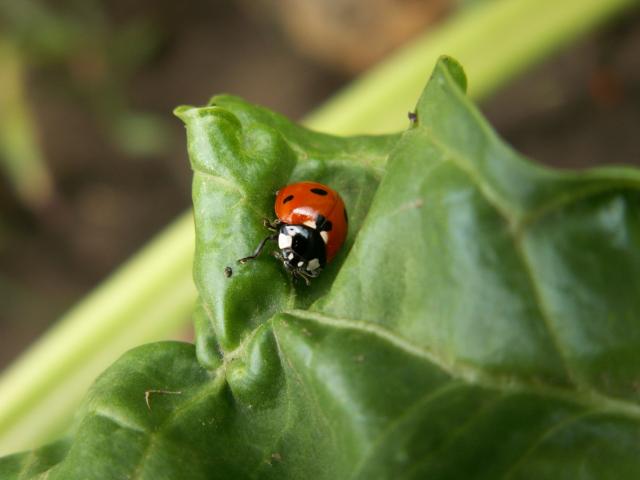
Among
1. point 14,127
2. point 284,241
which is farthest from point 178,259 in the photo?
point 14,127

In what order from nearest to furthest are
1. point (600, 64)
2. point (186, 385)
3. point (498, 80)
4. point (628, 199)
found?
point (628, 199) < point (186, 385) < point (498, 80) < point (600, 64)

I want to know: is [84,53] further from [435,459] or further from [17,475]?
[435,459]

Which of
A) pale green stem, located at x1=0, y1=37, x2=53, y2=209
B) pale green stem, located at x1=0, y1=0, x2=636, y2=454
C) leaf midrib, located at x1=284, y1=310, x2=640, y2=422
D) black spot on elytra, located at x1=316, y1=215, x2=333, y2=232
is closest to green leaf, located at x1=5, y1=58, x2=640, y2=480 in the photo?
leaf midrib, located at x1=284, y1=310, x2=640, y2=422

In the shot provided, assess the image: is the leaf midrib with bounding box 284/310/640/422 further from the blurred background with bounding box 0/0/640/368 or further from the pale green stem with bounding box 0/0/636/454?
the blurred background with bounding box 0/0/640/368

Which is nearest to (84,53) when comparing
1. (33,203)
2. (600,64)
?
(33,203)

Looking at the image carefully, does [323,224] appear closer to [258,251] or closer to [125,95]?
[258,251]

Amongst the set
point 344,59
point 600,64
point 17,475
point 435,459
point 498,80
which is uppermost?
point 344,59
